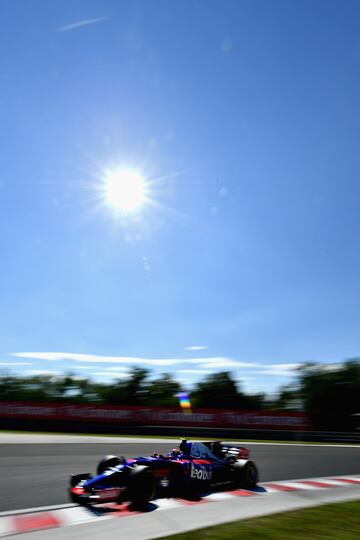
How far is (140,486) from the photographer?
650 cm

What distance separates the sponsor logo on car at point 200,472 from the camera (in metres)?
7.73

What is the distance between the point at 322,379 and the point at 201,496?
4929cm

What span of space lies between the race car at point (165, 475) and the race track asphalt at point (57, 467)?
0.75 meters

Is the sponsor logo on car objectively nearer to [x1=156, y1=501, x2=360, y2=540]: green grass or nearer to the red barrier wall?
[x1=156, y1=501, x2=360, y2=540]: green grass

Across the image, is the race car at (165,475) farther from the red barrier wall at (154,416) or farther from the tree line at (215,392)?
the tree line at (215,392)

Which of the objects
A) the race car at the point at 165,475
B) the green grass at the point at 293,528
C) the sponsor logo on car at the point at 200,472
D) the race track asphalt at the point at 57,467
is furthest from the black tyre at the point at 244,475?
the green grass at the point at 293,528

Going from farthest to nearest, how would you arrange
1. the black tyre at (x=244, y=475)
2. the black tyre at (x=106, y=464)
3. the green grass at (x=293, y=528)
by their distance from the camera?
the black tyre at (x=244, y=475) → the black tyre at (x=106, y=464) → the green grass at (x=293, y=528)

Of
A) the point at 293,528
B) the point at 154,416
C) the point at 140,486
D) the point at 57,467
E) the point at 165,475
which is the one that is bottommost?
the point at 293,528

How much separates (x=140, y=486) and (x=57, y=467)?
4.94m

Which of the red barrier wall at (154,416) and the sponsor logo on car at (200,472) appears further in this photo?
the red barrier wall at (154,416)

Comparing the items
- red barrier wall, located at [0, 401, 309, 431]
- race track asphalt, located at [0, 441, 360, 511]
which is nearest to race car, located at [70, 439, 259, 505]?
race track asphalt, located at [0, 441, 360, 511]

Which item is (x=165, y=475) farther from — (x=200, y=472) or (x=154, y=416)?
(x=154, y=416)

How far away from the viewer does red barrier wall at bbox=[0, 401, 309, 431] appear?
2573 cm

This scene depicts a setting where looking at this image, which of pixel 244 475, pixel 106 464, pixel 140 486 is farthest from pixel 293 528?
pixel 106 464
